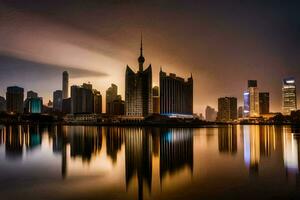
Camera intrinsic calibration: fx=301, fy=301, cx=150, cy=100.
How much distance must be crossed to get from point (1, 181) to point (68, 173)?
4.96 m

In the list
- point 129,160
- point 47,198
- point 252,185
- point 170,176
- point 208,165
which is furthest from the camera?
point 129,160

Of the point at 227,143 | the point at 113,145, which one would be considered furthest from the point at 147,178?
the point at 227,143

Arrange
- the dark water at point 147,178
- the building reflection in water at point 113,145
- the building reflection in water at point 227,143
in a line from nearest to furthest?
1. the dark water at point 147,178
2. the building reflection in water at point 113,145
3. the building reflection in water at point 227,143

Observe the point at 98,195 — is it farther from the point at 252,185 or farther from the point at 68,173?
the point at 252,185

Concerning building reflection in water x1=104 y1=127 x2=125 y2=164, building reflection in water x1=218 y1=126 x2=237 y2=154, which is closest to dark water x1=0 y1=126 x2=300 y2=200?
building reflection in water x1=104 y1=127 x2=125 y2=164

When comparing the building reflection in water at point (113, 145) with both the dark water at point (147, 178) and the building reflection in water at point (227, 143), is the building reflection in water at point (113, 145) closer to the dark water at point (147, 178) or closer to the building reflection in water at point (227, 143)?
the dark water at point (147, 178)

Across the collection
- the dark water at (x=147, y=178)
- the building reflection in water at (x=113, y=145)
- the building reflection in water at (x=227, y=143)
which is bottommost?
the building reflection in water at (x=227, y=143)

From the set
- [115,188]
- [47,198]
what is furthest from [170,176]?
[47,198]

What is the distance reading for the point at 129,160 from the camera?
3020 centimetres

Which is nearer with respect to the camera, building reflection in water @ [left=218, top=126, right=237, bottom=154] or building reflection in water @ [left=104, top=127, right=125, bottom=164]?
building reflection in water @ [left=104, top=127, right=125, bottom=164]

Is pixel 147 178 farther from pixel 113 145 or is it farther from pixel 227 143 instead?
pixel 227 143

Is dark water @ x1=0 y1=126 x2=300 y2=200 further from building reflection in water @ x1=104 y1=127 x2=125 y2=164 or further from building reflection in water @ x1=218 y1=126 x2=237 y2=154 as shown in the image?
building reflection in water @ x1=218 y1=126 x2=237 y2=154

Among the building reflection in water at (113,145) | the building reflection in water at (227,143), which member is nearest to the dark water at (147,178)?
the building reflection in water at (113,145)

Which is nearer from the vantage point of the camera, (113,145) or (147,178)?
(147,178)
